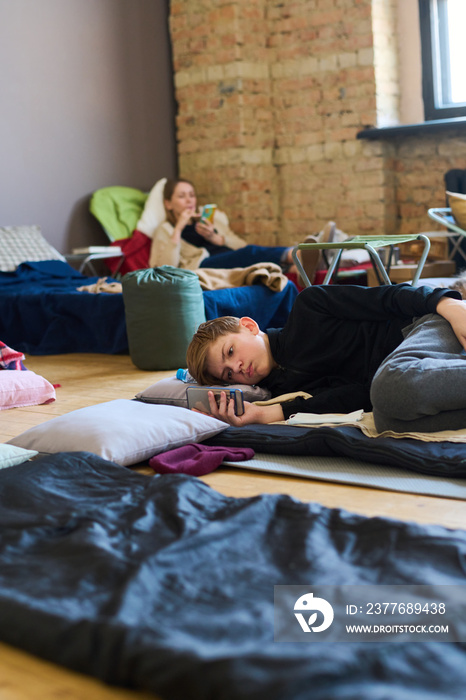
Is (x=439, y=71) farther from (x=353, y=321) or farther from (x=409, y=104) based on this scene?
(x=353, y=321)

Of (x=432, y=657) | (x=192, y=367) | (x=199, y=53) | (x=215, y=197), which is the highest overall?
(x=199, y=53)

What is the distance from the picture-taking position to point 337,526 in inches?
56.9

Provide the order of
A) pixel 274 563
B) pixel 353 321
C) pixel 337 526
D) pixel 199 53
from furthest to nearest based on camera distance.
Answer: pixel 199 53 < pixel 353 321 < pixel 337 526 < pixel 274 563

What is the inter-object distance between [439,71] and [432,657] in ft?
17.8

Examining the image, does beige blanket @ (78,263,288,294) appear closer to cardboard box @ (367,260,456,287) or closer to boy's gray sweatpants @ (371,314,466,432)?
cardboard box @ (367,260,456,287)

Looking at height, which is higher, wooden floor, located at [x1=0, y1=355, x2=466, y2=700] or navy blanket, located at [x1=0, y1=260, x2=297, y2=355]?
navy blanket, located at [x1=0, y1=260, x2=297, y2=355]

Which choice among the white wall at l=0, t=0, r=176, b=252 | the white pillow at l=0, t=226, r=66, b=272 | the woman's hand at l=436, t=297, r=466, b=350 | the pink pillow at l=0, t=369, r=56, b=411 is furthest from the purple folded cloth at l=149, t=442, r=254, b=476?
the white wall at l=0, t=0, r=176, b=252

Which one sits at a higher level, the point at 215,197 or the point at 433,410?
the point at 215,197

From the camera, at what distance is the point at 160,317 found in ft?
12.2

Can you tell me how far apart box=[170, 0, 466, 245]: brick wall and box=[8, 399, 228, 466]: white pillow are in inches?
157

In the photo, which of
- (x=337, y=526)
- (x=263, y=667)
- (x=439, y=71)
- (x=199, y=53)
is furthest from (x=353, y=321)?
(x=199, y=53)

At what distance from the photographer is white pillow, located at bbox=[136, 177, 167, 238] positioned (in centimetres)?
560

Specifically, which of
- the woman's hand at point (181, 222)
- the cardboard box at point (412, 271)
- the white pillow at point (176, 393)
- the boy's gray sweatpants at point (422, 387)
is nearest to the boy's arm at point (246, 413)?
the white pillow at point (176, 393)

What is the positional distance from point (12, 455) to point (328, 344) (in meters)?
1.02
